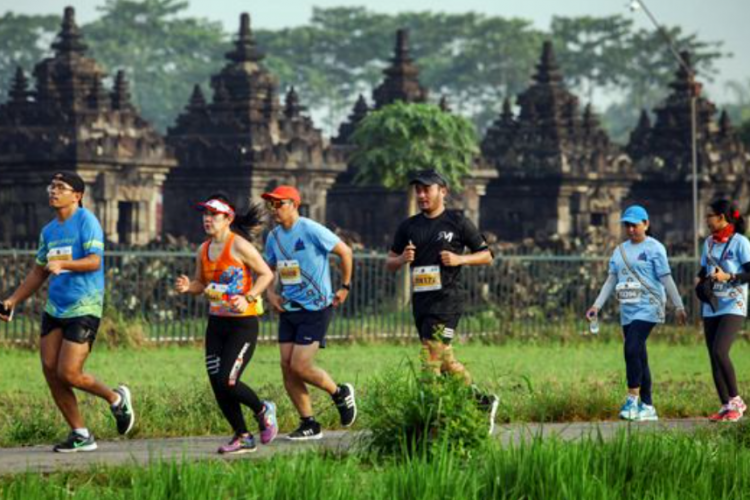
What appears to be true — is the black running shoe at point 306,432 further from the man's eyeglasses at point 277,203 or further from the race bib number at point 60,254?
the race bib number at point 60,254

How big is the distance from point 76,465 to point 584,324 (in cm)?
1744

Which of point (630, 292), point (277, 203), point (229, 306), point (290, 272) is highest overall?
point (277, 203)

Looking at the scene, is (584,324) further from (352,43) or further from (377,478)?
(352,43)

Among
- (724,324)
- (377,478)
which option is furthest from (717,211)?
(377,478)

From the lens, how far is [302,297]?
13312mm

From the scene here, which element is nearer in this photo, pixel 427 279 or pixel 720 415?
pixel 427 279

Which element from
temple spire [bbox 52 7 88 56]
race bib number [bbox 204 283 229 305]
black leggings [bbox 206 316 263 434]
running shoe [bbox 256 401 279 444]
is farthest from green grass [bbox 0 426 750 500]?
temple spire [bbox 52 7 88 56]

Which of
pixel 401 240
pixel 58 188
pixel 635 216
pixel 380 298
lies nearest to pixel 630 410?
pixel 635 216

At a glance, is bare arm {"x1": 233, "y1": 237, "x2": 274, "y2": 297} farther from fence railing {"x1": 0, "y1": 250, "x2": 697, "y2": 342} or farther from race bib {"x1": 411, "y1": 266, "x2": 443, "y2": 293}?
fence railing {"x1": 0, "y1": 250, "x2": 697, "y2": 342}

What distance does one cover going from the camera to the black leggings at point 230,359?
12492 mm

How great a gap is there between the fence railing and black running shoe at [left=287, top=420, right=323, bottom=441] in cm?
1160

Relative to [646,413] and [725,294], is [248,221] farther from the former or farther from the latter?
[725,294]

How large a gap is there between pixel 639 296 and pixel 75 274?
4.67m

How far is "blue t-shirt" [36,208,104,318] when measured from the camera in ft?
41.5
